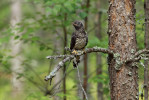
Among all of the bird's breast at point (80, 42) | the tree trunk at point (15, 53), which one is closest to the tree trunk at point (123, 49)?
the bird's breast at point (80, 42)

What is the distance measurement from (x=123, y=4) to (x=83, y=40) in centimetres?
118

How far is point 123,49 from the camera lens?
115 inches

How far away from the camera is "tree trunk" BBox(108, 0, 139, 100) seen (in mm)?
2916

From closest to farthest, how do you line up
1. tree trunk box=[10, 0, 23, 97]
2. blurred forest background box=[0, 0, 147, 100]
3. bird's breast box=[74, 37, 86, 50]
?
bird's breast box=[74, 37, 86, 50]
blurred forest background box=[0, 0, 147, 100]
tree trunk box=[10, 0, 23, 97]

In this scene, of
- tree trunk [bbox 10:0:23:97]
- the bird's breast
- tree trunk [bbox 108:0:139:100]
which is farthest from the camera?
tree trunk [bbox 10:0:23:97]

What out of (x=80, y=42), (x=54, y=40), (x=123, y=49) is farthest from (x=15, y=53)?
(x=123, y=49)

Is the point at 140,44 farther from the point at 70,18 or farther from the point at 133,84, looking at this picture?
the point at 133,84

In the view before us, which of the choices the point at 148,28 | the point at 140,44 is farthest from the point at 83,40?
the point at 140,44

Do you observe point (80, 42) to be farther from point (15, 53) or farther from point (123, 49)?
point (15, 53)

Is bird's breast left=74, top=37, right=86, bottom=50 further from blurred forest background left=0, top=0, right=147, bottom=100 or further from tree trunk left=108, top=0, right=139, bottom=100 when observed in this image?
tree trunk left=108, top=0, right=139, bottom=100

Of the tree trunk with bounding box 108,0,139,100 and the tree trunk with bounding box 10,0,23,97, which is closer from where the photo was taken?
the tree trunk with bounding box 108,0,139,100

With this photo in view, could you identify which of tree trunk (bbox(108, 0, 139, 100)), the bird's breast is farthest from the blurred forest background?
the bird's breast

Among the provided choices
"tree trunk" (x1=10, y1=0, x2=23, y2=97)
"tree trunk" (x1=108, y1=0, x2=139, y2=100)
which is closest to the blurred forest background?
"tree trunk" (x1=10, y1=0, x2=23, y2=97)

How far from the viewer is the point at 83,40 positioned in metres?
3.91
